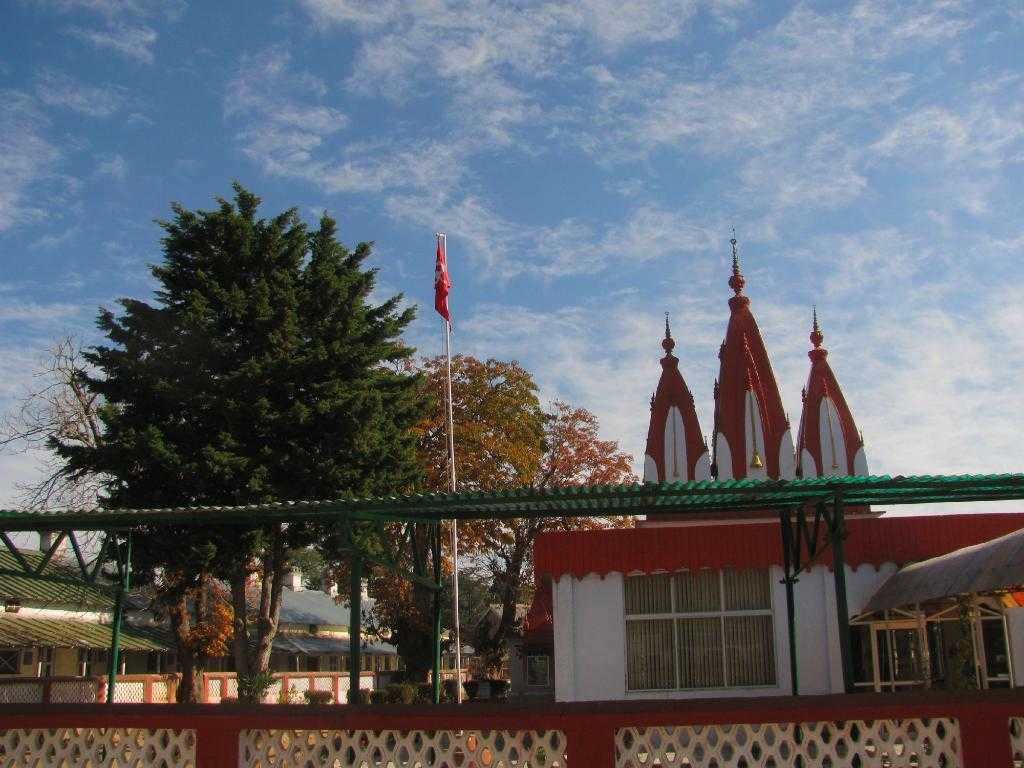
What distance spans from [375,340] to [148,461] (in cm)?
615

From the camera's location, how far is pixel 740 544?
52.2 feet

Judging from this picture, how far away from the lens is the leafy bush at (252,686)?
2161 centimetres

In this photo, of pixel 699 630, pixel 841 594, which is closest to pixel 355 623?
pixel 841 594

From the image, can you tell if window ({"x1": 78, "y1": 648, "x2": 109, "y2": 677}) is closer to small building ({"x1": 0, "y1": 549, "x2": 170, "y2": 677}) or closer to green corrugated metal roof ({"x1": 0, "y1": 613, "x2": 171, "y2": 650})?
small building ({"x1": 0, "y1": 549, "x2": 170, "y2": 677})

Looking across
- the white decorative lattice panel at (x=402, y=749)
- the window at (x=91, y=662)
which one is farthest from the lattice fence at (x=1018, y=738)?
the window at (x=91, y=662)

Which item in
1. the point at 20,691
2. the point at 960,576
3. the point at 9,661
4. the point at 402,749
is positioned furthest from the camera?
the point at 9,661

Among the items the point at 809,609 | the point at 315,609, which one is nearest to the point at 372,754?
the point at 809,609

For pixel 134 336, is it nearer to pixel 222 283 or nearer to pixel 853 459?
pixel 222 283

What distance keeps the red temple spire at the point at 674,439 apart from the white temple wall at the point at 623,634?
26.5 ft

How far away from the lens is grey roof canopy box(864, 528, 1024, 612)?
10.9 meters

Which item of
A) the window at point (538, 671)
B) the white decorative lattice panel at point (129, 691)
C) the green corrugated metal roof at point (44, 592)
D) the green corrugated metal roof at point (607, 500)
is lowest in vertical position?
the white decorative lattice panel at point (129, 691)

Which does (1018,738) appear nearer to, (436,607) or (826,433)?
(436,607)

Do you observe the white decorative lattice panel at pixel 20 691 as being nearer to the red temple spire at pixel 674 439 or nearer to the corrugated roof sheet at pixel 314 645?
the red temple spire at pixel 674 439

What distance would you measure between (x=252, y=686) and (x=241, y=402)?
6.08 meters
